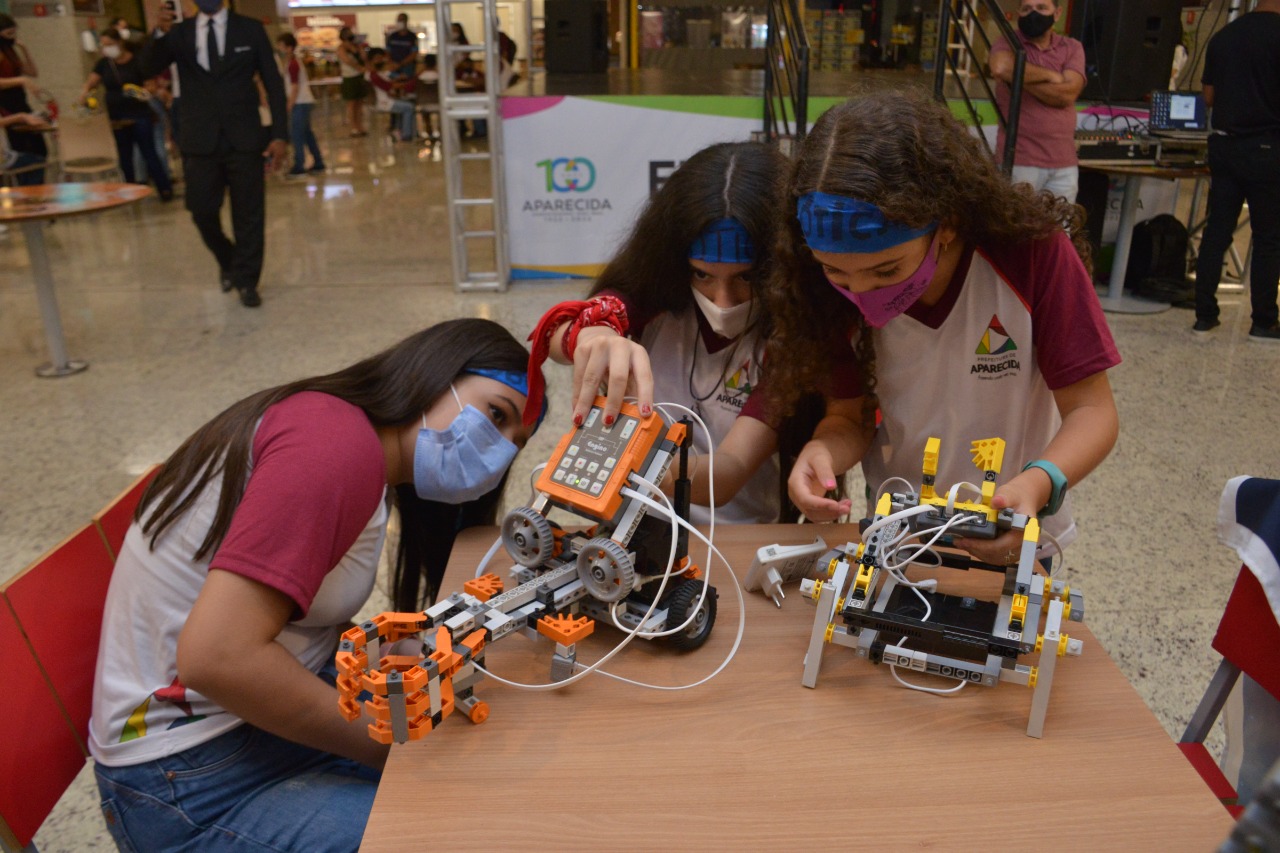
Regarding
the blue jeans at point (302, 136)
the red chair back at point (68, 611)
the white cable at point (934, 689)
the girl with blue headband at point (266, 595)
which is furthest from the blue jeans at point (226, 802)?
the blue jeans at point (302, 136)

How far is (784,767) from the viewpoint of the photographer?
91 cm

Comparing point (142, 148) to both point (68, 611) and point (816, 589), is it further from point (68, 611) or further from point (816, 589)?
point (816, 589)

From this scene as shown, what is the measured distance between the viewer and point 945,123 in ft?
3.92

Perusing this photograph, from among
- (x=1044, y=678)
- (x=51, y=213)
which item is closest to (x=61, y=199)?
(x=51, y=213)

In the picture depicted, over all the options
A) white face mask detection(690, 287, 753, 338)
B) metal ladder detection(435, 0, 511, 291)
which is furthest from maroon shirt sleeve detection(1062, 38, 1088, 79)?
white face mask detection(690, 287, 753, 338)

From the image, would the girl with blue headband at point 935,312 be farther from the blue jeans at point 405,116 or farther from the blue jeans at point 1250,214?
the blue jeans at point 405,116

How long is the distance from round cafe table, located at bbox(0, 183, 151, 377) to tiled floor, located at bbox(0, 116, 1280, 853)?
0.45ft

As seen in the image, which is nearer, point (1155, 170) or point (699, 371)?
point (699, 371)

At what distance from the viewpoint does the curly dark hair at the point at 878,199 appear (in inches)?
43.5

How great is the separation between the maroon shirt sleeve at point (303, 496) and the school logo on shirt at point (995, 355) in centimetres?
87

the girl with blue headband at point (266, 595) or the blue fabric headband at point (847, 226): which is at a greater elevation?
the blue fabric headband at point (847, 226)

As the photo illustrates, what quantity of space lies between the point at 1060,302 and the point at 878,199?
384 mm

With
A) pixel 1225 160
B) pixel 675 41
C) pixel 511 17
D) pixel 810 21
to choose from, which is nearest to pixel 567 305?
pixel 1225 160

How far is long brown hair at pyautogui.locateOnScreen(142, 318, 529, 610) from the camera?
1.12m
